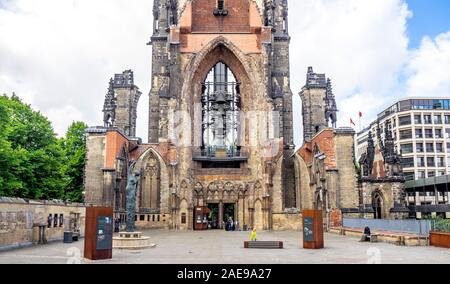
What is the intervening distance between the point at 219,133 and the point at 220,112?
2.34 m

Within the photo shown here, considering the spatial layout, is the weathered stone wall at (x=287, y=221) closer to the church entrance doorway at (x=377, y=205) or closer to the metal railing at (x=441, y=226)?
the church entrance doorway at (x=377, y=205)

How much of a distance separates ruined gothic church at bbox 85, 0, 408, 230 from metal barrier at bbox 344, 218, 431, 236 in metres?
6.24

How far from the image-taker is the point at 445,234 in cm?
2159

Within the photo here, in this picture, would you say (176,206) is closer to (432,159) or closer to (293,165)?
(293,165)

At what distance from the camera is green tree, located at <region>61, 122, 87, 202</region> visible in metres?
50.2

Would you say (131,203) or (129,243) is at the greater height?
(131,203)

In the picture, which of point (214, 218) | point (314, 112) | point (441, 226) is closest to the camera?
point (441, 226)

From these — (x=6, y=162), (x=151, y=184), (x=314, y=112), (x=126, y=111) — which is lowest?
(x=151, y=184)

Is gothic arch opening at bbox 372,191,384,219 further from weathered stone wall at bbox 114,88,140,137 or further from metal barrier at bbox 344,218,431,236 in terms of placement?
weathered stone wall at bbox 114,88,140,137

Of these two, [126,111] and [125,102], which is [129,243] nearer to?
[126,111]

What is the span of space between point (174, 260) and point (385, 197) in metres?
31.3

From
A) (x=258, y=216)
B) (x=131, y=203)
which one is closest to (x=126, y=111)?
(x=258, y=216)

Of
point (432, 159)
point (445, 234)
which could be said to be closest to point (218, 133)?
point (445, 234)

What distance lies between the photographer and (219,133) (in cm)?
4838
